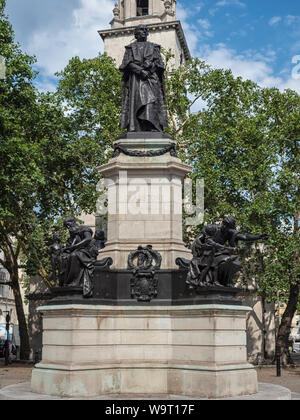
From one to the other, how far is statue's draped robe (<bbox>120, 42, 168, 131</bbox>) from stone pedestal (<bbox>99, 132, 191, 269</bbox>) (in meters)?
1.24

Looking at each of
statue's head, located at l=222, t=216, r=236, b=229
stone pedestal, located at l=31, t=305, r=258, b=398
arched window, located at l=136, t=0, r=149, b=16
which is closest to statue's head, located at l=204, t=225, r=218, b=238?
statue's head, located at l=222, t=216, r=236, b=229

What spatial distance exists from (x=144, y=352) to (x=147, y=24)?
4805 centimetres

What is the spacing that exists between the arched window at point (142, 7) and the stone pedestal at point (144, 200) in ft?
156

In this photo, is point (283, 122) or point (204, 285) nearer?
point (204, 285)

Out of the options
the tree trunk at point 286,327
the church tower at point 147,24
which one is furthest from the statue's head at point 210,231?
the church tower at point 147,24

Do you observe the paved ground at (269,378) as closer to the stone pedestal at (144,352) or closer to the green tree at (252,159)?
the green tree at (252,159)

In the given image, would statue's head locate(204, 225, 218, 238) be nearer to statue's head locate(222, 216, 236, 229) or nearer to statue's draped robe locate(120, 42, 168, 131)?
statue's head locate(222, 216, 236, 229)

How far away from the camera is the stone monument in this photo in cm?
1298

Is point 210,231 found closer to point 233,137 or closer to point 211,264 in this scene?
point 211,264

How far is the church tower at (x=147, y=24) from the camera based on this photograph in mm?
56000
